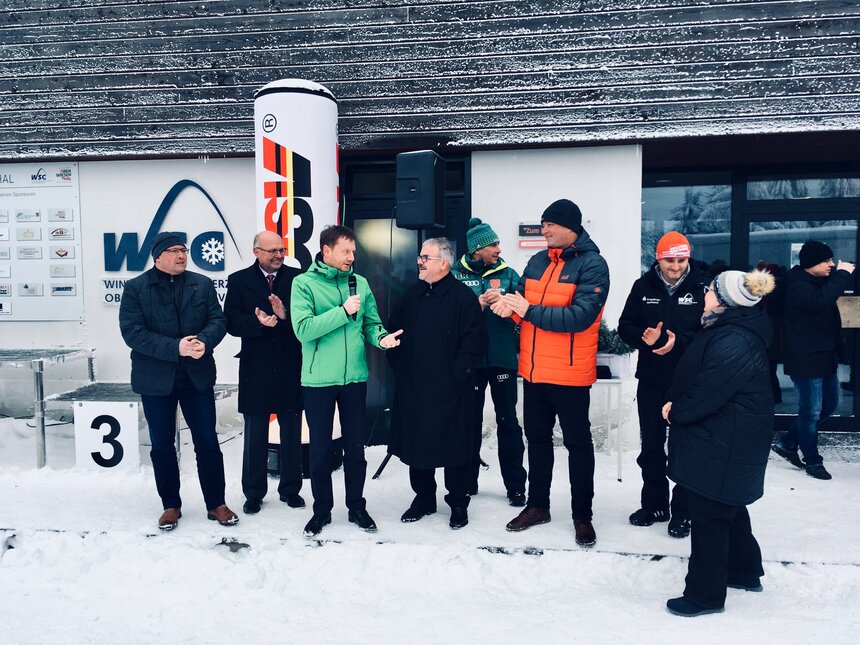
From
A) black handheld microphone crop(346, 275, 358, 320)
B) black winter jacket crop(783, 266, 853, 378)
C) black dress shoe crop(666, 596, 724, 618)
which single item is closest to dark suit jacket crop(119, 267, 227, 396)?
black handheld microphone crop(346, 275, 358, 320)

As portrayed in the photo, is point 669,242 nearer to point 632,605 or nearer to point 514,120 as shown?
point 632,605

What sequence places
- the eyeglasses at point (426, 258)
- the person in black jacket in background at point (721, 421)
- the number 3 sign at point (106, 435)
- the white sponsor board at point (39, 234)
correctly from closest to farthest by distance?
the person in black jacket in background at point (721, 421) → the eyeglasses at point (426, 258) → the number 3 sign at point (106, 435) → the white sponsor board at point (39, 234)

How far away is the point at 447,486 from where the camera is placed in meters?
4.40

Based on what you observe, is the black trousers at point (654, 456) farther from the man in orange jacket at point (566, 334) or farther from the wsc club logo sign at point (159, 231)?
the wsc club logo sign at point (159, 231)

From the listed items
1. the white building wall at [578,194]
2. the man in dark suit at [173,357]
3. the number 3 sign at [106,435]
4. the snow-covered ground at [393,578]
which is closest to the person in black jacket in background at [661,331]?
the snow-covered ground at [393,578]

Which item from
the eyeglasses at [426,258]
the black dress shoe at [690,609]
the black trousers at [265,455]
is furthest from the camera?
the black trousers at [265,455]

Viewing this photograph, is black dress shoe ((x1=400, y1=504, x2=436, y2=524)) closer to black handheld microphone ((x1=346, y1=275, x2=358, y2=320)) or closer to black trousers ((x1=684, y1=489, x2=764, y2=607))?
black handheld microphone ((x1=346, y1=275, x2=358, y2=320))

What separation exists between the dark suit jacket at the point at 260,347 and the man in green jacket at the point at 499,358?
1.28 metres

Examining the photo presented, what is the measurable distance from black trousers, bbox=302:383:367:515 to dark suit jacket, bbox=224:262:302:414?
360mm

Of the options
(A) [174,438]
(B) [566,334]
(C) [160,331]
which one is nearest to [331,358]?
(C) [160,331]

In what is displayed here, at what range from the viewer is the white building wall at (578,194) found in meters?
6.21

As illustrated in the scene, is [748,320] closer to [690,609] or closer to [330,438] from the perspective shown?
[690,609]

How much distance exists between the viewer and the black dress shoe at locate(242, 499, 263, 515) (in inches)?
180

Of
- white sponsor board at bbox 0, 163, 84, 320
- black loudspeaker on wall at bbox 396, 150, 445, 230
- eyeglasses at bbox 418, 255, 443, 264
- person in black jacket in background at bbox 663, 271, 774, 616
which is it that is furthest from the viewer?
white sponsor board at bbox 0, 163, 84, 320
